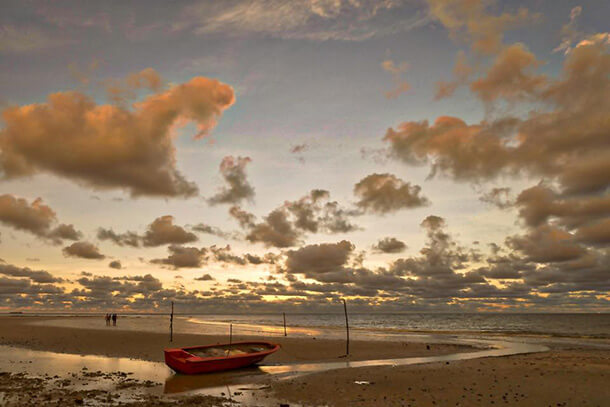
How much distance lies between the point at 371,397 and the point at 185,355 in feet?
44.5

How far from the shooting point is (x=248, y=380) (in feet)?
75.8

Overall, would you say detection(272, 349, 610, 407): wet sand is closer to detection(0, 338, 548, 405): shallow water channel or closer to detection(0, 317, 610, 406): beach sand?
detection(0, 317, 610, 406): beach sand

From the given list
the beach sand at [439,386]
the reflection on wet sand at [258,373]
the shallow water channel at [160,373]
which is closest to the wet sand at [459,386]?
the beach sand at [439,386]

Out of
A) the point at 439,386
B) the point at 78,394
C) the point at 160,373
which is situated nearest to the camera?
the point at 78,394

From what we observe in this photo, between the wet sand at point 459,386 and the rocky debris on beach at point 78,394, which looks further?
the wet sand at point 459,386

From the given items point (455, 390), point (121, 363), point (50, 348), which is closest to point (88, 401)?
point (121, 363)

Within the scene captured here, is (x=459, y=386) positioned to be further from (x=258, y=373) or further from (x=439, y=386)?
(x=258, y=373)

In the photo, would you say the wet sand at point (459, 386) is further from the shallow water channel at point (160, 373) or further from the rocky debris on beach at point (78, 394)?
the rocky debris on beach at point (78, 394)

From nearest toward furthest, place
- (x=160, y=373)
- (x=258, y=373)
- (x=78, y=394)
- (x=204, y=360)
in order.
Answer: (x=78, y=394) < (x=160, y=373) < (x=204, y=360) < (x=258, y=373)

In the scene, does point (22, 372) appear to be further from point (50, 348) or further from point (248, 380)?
point (50, 348)

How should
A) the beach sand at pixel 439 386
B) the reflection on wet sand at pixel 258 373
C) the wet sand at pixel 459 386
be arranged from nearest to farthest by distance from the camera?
the beach sand at pixel 439 386 < the wet sand at pixel 459 386 < the reflection on wet sand at pixel 258 373

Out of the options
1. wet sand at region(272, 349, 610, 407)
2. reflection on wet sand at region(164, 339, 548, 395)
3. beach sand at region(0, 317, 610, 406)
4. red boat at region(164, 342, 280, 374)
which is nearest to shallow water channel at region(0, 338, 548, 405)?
reflection on wet sand at region(164, 339, 548, 395)

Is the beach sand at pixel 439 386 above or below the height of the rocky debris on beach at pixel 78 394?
below

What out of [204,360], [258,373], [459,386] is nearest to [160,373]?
[204,360]
